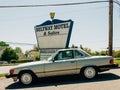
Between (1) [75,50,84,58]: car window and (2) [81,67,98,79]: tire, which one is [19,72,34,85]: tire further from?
(2) [81,67,98,79]: tire

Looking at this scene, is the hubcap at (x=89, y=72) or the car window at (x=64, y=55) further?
the car window at (x=64, y=55)

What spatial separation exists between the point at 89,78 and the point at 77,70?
684 mm

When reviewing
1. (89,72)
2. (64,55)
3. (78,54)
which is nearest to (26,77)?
(64,55)

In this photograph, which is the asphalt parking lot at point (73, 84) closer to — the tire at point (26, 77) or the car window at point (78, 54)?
the tire at point (26, 77)

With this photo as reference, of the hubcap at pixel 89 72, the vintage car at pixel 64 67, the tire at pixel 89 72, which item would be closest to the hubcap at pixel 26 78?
the vintage car at pixel 64 67

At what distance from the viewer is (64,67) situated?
504 inches

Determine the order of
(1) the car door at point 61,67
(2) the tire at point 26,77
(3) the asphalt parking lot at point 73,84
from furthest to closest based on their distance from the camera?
1. (2) the tire at point 26,77
2. (1) the car door at point 61,67
3. (3) the asphalt parking lot at point 73,84

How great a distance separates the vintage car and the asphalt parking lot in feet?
1.26

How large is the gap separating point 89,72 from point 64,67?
3.94ft

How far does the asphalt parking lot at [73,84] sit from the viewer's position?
11062 millimetres

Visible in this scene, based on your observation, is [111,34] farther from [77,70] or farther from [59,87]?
[59,87]

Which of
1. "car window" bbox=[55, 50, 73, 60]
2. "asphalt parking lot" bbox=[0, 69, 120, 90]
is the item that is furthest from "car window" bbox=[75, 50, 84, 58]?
"asphalt parking lot" bbox=[0, 69, 120, 90]

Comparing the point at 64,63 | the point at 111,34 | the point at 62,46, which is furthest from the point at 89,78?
the point at 111,34

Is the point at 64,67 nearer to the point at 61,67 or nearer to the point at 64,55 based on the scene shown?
the point at 61,67
